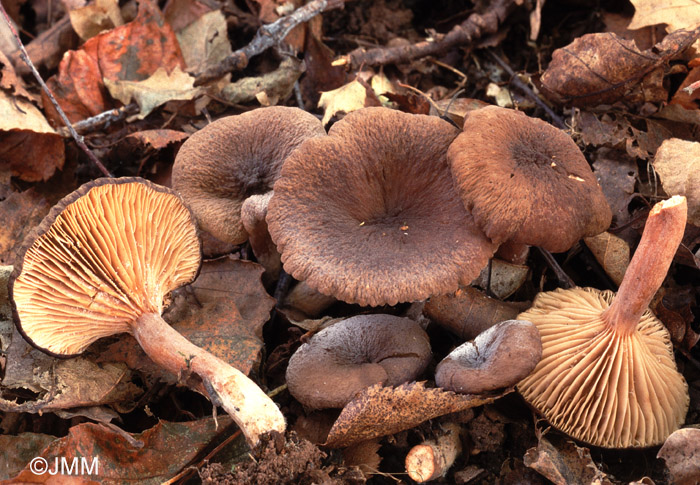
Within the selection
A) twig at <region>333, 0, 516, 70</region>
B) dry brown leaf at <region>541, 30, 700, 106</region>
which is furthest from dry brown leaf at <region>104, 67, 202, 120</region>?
dry brown leaf at <region>541, 30, 700, 106</region>

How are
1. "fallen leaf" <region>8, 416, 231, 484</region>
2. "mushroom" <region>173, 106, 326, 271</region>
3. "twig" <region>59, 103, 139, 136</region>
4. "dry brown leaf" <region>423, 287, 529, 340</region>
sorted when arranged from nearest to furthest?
"fallen leaf" <region>8, 416, 231, 484</region> < "dry brown leaf" <region>423, 287, 529, 340</region> < "mushroom" <region>173, 106, 326, 271</region> < "twig" <region>59, 103, 139, 136</region>

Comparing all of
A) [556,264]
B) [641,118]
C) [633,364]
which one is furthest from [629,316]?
[641,118]

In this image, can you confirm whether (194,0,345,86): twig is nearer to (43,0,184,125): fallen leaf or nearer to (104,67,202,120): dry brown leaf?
(104,67,202,120): dry brown leaf

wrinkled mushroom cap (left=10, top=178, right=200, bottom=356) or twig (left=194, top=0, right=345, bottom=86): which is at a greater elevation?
twig (left=194, top=0, right=345, bottom=86)

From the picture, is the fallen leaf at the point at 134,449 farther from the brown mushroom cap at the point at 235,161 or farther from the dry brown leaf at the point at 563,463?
the dry brown leaf at the point at 563,463

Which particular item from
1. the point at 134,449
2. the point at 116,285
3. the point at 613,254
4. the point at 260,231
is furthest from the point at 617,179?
the point at 134,449

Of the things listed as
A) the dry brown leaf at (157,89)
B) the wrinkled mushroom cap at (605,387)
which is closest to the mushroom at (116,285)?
the wrinkled mushroom cap at (605,387)

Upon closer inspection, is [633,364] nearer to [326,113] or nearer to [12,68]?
[326,113]
